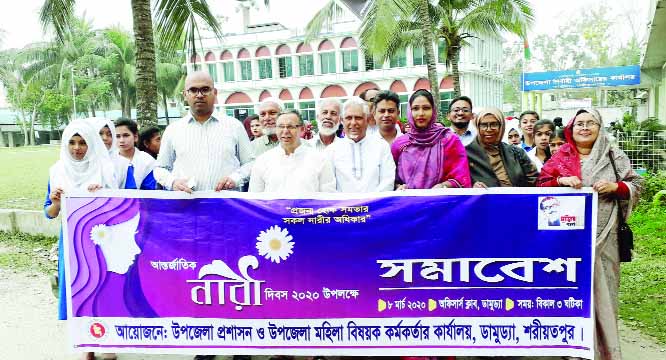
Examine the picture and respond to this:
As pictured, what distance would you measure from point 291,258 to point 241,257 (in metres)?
0.31

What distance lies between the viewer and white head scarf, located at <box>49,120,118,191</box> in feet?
11.8

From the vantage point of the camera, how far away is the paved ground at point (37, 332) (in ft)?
12.5

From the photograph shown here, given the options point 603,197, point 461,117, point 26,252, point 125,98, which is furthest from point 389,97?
point 125,98

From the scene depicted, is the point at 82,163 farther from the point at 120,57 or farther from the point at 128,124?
the point at 120,57

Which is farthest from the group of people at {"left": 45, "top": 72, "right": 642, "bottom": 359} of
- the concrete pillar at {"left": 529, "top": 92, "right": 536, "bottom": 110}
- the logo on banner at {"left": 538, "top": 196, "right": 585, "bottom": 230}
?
the concrete pillar at {"left": 529, "top": 92, "right": 536, "bottom": 110}

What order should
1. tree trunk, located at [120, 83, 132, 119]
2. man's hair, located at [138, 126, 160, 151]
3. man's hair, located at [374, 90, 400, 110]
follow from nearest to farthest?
1. man's hair, located at [374, 90, 400, 110]
2. man's hair, located at [138, 126, 160, 151]
3. tree trunk, located at [120, 83, 132, 119]

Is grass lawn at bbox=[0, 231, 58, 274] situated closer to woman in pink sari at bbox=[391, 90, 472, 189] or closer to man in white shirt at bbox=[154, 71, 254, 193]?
man in white shirt at bbox=[154, 71, 254, 193]

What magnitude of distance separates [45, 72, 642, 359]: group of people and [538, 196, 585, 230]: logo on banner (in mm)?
114

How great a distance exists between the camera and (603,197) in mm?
3264

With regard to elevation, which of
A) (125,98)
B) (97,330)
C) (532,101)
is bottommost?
(97,330)

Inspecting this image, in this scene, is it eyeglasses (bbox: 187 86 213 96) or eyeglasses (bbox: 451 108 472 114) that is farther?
eyeglasses (bbox: 451 108 472 114)

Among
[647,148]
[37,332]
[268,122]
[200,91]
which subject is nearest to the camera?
[200,91]

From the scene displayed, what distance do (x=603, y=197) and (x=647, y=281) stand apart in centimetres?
248

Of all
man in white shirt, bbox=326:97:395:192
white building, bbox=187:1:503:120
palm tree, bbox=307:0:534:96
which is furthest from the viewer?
white building, bbox=187:1:503:120
